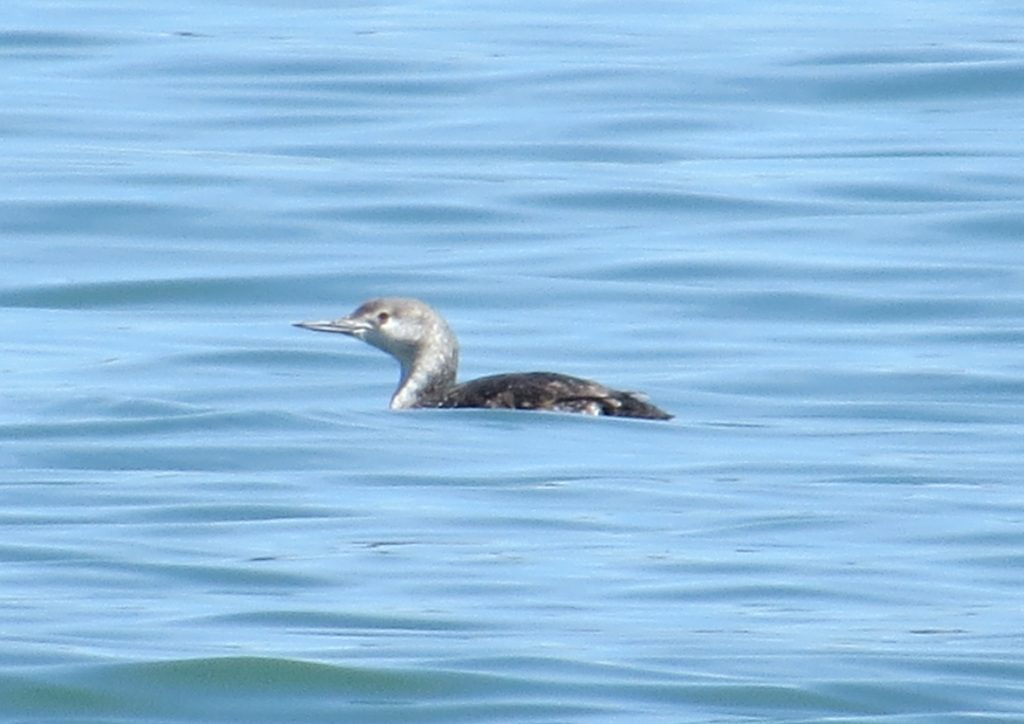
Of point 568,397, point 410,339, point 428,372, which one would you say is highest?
point 410,339

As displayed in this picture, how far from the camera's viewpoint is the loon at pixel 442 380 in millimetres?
13344

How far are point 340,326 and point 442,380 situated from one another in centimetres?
48

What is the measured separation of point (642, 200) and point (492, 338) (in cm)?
446

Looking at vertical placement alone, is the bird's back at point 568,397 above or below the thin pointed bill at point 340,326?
below

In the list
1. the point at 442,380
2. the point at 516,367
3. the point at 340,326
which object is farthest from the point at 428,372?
the point at 516,367

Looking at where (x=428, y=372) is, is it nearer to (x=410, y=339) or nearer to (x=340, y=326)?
(x=410, y=339)

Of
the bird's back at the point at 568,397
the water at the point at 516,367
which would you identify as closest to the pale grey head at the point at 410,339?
the water at the point at 516,367

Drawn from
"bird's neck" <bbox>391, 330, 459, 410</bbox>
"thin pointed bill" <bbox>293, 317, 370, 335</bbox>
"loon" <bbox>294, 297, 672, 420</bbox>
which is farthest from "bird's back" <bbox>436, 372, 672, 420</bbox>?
"thin pointed bill" <bbox>293, 317, 370, 335</bbox>

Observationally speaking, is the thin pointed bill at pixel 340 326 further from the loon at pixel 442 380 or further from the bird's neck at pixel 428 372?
the bird's neck at pixel 428 372

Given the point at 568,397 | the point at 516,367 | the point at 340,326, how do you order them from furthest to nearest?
the point at 516,367 < the point at 340,326 < the point at 568,397

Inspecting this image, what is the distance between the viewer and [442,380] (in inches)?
586

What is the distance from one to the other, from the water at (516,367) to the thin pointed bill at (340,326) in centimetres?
25

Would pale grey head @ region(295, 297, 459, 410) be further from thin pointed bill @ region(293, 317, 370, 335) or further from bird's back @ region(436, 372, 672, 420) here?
bird's back @ region(436, 372, 672, 420)

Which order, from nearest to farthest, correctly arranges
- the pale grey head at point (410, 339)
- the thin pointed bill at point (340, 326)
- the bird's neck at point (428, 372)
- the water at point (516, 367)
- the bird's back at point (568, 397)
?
the water at point (516, 367)
the bird's back at point (568, 397)
the bird's neck at point (428, 372)
the pale grey head at point (410, 339)
the thin pointed bill at point (340, 326)
